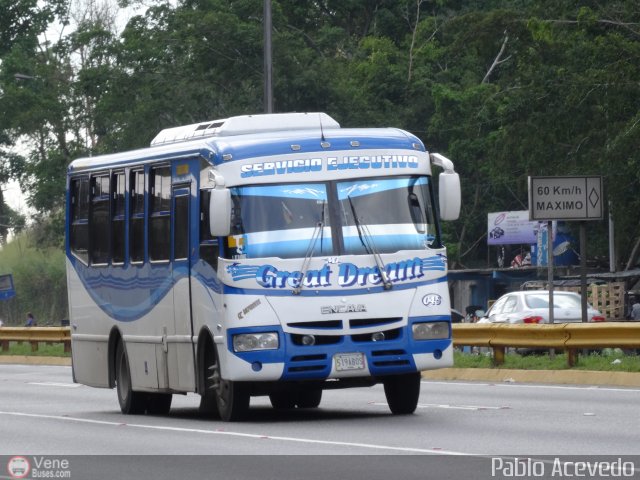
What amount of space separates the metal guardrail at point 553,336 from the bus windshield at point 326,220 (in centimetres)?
640

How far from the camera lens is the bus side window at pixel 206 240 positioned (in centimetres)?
1639

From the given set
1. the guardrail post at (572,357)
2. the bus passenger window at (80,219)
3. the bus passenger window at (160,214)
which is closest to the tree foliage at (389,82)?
the guardrail post at (572,357)

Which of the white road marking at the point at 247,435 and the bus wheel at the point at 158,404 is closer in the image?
the white road marking at the point at 247,435

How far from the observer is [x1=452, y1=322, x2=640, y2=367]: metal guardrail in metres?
22.2

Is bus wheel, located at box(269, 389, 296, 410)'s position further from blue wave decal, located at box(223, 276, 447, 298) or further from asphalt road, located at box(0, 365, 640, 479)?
blue wave decal, located at box(223, 276, 447, 298)

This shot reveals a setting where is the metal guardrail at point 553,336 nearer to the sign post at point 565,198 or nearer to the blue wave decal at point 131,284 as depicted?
the sign post at point 565,198

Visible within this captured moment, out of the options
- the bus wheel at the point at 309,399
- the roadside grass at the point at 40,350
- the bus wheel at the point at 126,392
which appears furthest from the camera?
the roadside grass at the point at 40,350

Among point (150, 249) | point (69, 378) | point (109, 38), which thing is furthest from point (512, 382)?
point (109, 38)

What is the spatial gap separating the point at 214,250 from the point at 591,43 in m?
27.7

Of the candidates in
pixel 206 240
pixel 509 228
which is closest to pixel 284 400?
pixel 206 240

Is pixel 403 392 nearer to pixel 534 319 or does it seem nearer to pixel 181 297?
pixel 181 297

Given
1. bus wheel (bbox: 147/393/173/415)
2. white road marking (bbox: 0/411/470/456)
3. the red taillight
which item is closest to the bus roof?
white road marking (bbox: 0/411/470/456)

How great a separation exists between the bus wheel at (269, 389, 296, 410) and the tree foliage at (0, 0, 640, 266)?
2008 centimetres
